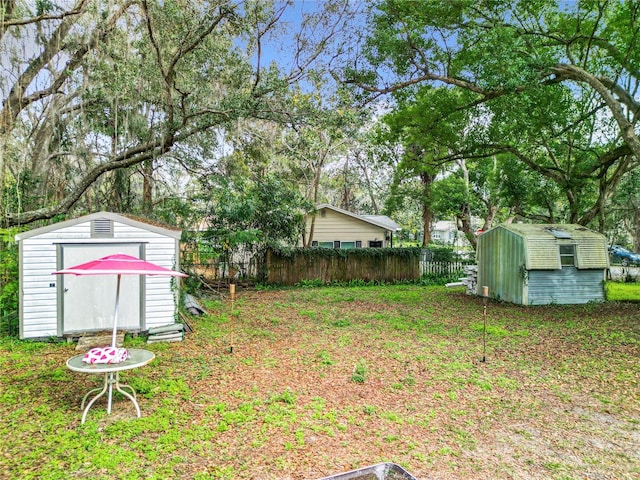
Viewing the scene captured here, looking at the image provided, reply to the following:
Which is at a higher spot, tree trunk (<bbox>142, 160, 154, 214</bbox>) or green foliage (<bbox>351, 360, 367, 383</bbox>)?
tree trunk (<bbox>142, 160, 154, 214</bbox>)

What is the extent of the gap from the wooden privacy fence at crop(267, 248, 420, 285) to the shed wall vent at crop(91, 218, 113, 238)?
7.52 m

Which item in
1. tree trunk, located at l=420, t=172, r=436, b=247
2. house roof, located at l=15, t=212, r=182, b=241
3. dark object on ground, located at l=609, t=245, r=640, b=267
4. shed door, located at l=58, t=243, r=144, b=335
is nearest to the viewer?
house roof, located at l=15, t=212, r=182, b=241

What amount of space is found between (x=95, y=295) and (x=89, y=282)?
249 millimetres

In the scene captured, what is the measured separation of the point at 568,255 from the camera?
10.5m

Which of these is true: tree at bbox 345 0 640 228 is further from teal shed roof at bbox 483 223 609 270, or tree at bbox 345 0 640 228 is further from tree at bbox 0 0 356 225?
teal shed roof at bbox 483 223 609 270

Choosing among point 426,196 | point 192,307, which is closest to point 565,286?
point 192,307

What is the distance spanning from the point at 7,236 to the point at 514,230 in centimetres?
1170

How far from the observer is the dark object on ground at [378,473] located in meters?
2.65

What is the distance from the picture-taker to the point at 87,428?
3756mm

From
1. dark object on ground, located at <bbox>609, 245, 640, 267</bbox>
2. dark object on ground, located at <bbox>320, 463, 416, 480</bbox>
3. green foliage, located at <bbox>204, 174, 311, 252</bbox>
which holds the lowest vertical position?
dark object on ground, located at <bbox>320, 463, 416, 480</bbox>

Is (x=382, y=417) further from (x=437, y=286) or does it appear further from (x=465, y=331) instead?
(x=437, y=286)

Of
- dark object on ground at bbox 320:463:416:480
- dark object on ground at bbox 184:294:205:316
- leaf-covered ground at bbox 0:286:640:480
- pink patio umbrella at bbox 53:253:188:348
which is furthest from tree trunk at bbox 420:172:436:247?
dark object on ground at bbox 320:463:416:480

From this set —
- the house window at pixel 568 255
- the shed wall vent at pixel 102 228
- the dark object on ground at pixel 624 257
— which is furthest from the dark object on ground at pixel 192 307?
the dark object on ground at pixel 624 257

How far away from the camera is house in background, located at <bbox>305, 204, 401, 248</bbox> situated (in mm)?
17094
